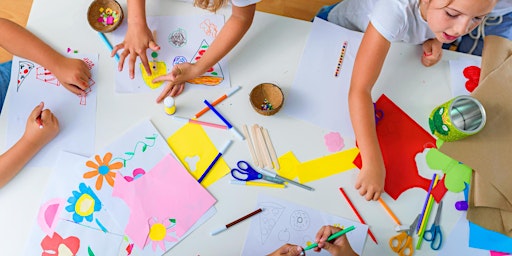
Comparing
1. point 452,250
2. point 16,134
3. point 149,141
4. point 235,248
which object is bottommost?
point 452,250

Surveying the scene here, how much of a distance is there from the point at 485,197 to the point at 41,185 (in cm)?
91

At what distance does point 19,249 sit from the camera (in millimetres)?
773

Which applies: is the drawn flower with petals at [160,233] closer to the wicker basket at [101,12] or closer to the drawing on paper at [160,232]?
the drawing on paper at [160,232]

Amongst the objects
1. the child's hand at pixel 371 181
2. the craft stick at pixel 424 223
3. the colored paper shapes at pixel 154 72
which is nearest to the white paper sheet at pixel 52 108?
the colored paper shapes at pixel 154 72

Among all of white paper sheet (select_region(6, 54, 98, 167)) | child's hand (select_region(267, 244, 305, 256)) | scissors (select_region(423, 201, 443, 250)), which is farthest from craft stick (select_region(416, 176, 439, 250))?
white paper sheet (select_region(6, 54, 98, 167))

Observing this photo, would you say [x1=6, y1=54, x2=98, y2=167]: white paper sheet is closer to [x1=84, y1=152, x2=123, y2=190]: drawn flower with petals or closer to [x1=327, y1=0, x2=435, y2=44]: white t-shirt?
[x1=84, y1=152, x2=123, y2=190]: drawn flower with petals

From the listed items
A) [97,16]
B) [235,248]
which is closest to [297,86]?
[235,248]

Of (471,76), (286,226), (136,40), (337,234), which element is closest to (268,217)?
(286,226)

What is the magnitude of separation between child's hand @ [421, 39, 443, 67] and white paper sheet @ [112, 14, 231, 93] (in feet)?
1.52

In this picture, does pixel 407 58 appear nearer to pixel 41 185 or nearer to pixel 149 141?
pixel 149 141

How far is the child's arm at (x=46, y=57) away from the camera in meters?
0.87

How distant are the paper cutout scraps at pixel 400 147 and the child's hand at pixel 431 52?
13 centimetres

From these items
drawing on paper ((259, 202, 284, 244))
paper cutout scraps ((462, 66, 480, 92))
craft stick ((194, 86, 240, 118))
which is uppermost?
craft stick ((194, 86, 240, 118))

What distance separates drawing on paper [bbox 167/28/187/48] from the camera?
0.94 meters
